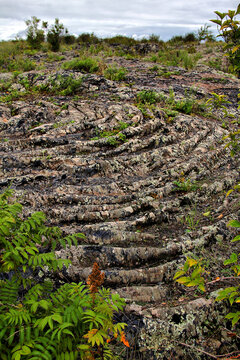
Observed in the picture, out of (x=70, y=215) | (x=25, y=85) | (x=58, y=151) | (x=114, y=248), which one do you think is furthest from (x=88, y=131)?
(x=25, y=85)

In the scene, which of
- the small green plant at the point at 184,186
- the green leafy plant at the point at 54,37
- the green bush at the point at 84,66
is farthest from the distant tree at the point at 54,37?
the small green plant at the point at 184,186

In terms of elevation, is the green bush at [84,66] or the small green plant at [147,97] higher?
the green bush at [84,66]

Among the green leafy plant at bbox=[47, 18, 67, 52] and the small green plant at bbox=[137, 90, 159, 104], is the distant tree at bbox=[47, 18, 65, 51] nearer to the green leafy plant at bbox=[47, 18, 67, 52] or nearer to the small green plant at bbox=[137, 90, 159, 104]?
the green leafy plant at bbox=[47, 18, 67, 52]

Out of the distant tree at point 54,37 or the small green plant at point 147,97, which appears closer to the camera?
the small green plant at point 147,97

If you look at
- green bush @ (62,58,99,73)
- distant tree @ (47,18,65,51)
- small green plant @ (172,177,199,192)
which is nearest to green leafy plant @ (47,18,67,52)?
distant tree @ (47,18,65,51)

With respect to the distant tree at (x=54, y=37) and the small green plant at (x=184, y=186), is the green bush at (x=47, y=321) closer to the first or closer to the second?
the small green plant at (x=184, y=186)

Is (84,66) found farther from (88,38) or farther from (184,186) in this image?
(88,38)

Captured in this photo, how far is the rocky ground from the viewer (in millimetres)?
2727

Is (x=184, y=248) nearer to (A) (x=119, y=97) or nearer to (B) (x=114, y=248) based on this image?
(B) (x=114, y=248)

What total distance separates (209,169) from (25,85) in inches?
308

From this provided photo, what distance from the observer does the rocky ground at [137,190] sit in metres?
2.73

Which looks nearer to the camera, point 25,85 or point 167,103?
point 167,103

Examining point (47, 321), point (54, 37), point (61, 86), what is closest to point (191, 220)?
point (47, 321)

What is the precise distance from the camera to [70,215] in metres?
4.23
